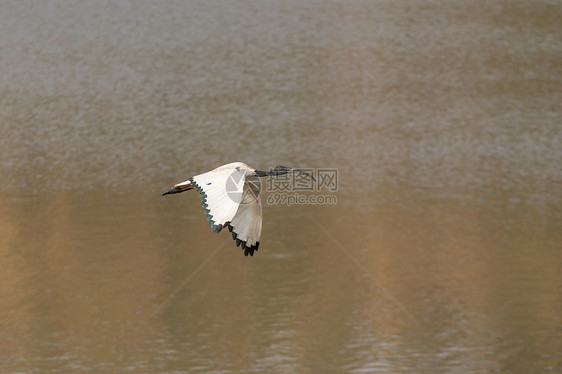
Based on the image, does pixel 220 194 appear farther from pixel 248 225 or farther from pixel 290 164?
pixel 290 164

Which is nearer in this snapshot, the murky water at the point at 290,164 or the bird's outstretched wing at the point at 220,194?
the bird's outstretched wing at the point at 220,194

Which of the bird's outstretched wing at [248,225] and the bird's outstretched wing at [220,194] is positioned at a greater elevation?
the bird's outstretched wing at [220,194]

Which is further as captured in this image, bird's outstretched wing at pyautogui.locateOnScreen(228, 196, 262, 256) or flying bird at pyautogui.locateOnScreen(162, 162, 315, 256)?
bird's outstretched wing at pyautogui.locateOnScreen(228, 196, 262, 256)

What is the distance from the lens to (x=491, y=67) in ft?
116

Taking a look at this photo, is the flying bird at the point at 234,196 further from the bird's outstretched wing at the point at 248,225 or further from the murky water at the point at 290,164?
the murky water at the point at 290,164

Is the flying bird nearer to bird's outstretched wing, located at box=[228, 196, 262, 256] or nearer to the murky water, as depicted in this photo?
bird's outstretched wing, located at box=[228, 196, 262, 256]

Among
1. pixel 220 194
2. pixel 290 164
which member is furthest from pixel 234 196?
pixel 290 164

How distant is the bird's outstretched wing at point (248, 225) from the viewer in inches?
275

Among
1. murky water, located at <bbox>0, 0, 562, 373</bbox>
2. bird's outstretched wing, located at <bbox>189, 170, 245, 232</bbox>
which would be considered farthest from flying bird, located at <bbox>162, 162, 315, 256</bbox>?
murky water, located at <bbox>0, 0, 562, 373</bbox>

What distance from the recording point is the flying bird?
610cm

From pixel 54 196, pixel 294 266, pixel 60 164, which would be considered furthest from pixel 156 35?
pixel 294 266

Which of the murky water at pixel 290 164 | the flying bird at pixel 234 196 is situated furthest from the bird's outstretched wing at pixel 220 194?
the murky water at pixel 290 164

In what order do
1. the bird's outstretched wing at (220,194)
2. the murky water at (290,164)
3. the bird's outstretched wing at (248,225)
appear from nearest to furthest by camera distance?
the bird's outstretched wing at (220,194), the bird's outstretched wing at (248,225), the murky water at (290,164)

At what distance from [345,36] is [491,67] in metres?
6.63
